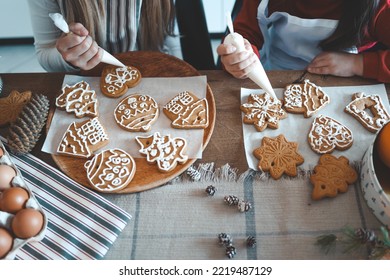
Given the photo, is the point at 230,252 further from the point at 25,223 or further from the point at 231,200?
the point at 25,223

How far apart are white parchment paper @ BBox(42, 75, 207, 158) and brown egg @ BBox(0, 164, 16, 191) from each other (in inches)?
4.7

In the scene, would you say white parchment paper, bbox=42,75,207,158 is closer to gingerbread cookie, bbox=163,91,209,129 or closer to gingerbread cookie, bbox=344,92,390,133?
gingerbread cookie, bbox=163,91,209,129

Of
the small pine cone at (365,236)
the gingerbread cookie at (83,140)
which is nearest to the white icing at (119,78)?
the gingerbread cookie at (83,140)

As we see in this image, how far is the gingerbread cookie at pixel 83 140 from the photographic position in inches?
33.0

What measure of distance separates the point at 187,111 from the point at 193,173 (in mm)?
152

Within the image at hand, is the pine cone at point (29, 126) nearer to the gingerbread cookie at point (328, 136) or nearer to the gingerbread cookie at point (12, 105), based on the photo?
the gingerbread cookie at point (12, 105)

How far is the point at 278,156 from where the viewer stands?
2.64 feet

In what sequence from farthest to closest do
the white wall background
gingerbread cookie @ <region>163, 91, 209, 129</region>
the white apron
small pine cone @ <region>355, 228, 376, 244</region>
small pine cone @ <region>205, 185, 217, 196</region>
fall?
the white wall background → the white apron → gingerbread cookie @ <region>163, 91, 209, 129</region> → small pine cone @ <region>205, 185, 217, 196</region> → small pine cone @ <region>355, 228, 376, 244</region>

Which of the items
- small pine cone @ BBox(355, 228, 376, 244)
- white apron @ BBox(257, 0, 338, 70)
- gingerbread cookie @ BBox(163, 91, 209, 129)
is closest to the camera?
small pine cone @ BBox(355, 228, 376, 244)

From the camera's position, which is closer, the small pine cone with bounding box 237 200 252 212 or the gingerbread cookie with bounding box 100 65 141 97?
the small pine cone with bounding box 237 200 252 212

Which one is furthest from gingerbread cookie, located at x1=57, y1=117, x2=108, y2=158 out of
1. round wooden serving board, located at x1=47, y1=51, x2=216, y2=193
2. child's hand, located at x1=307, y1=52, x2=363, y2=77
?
child's hand, located at x1=307, y1=52, x2=363, y2=77

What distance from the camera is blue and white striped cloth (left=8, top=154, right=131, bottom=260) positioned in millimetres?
710

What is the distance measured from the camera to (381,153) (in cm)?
71

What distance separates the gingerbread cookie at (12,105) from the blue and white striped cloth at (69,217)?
11cm
